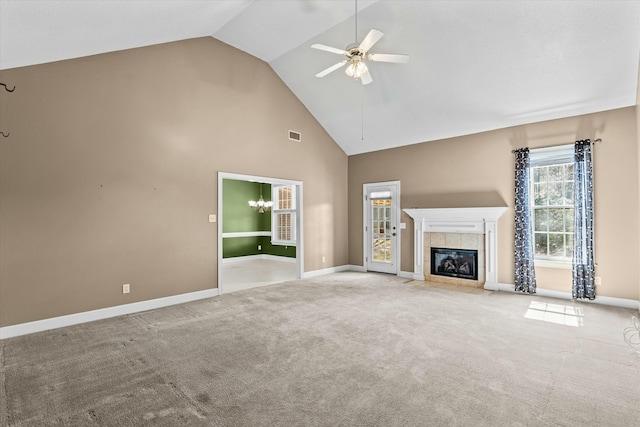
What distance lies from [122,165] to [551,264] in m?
6.83

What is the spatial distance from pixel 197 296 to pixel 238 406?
3.22m

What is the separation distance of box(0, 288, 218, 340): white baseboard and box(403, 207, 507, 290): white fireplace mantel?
4.21m

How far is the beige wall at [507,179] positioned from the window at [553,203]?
0.24 meters

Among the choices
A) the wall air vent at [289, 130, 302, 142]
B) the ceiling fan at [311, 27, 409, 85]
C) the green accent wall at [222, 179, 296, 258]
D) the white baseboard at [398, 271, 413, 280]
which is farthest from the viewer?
the green accent wall at [222, 179, 296, 258]

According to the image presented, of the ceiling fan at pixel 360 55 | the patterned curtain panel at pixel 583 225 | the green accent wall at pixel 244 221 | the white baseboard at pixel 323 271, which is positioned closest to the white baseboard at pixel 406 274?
the white baseboard at pixel 323 271

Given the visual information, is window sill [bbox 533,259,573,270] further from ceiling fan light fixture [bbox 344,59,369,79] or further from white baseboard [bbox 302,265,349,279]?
ceiling fan light fixture [bbox 344,59,369,79]

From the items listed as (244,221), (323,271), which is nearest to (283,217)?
(244,221)

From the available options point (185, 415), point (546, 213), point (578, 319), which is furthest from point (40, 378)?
point (546, 213)

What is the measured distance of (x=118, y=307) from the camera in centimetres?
427

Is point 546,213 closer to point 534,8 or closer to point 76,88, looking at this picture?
point 534,8

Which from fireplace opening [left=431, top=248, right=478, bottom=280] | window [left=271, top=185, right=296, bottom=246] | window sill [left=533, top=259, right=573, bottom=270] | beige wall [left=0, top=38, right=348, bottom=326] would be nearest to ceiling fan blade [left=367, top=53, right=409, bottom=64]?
beige wall [left=0, top=38, right=348, bottom=326]

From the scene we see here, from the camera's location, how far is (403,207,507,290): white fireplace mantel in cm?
568

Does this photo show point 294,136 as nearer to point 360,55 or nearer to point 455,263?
point 360,55

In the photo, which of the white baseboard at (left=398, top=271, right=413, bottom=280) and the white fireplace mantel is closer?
the white fireplace mantel
